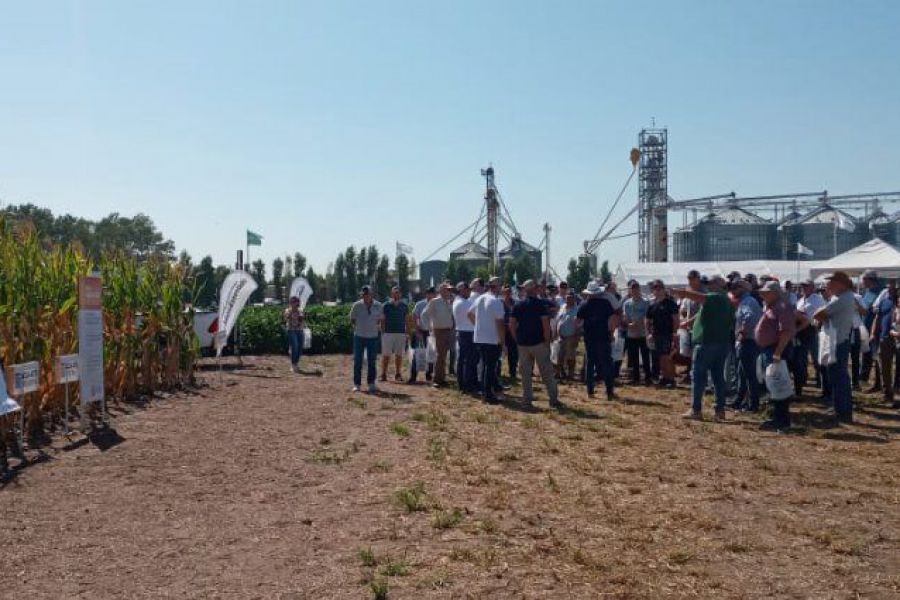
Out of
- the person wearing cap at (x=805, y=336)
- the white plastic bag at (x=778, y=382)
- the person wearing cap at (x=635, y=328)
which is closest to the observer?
the white plastic bag at (x=778, y=382)

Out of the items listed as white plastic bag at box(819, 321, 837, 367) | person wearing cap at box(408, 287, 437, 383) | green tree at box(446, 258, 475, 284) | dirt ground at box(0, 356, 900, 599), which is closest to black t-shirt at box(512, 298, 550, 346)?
dirt ground at box(0, 356, 900, 599)

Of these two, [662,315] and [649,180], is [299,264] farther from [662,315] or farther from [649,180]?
[662,315]

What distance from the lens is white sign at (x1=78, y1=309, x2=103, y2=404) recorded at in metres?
10.2

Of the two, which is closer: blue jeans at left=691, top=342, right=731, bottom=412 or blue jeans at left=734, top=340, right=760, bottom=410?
blue jeans at left=691, top=342, right=731, bottom=412

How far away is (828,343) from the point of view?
425 inches

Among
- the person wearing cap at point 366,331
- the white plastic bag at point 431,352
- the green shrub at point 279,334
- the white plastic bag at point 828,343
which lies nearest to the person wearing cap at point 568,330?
the white plastic bag at point 431,352

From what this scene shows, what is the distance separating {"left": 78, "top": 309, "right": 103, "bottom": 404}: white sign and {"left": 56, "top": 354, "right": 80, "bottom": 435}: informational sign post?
71 mm

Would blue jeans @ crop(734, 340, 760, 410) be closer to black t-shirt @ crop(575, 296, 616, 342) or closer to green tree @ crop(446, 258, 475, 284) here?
black t-shirt @ crop(575, 296, 616, 342)

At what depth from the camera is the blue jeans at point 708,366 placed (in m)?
11.3

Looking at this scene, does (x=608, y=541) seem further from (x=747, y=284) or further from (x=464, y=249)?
(x=464, y=249)

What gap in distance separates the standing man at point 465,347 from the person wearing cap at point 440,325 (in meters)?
0.73

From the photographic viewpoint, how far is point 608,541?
19.4 feet

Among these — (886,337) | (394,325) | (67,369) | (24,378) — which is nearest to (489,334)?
(394,325)

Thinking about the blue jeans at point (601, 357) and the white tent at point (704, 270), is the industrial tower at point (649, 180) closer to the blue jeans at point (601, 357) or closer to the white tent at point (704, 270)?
the white tent at point (704, 270)
